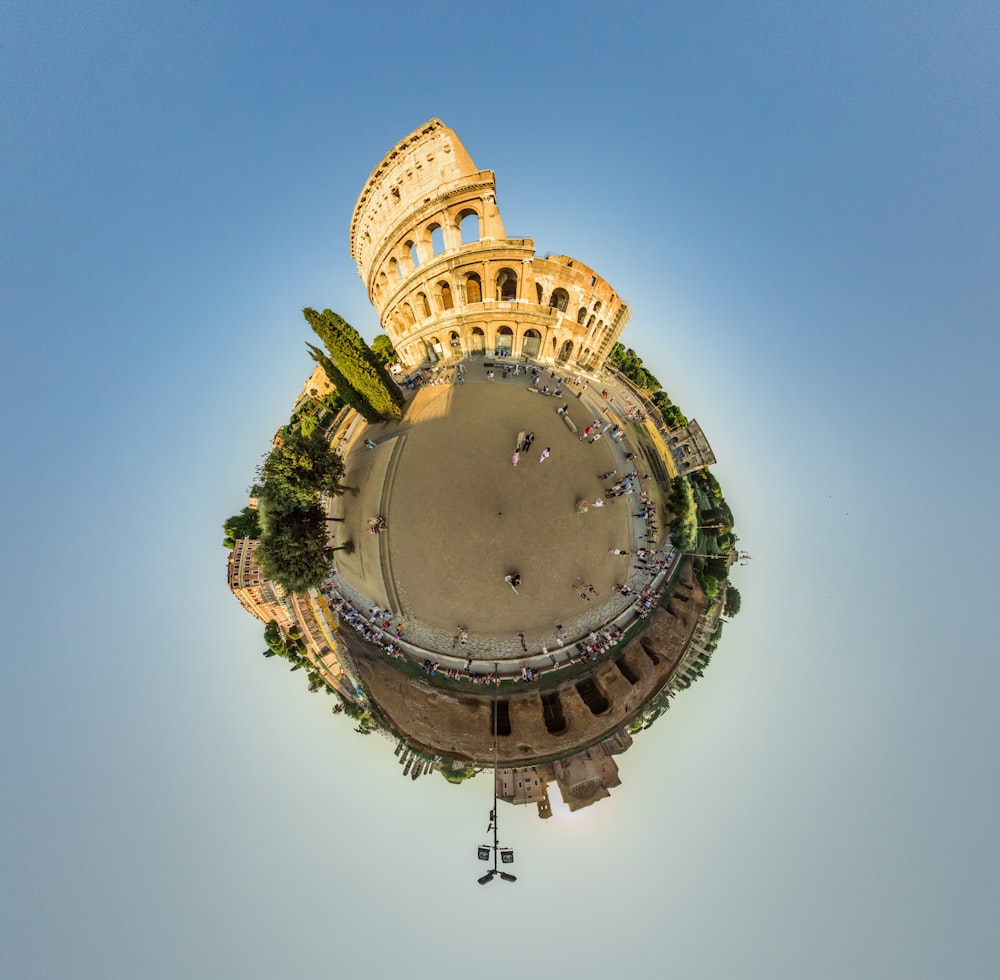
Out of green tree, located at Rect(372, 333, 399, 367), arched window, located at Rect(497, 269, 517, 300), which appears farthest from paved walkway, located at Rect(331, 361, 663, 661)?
green tree, located at Rect(372, 333, 399, 367)

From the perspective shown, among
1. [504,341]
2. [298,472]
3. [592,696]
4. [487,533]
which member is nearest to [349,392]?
[298,472]

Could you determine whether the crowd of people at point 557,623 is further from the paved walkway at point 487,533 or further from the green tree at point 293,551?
the green tree at point 293,551

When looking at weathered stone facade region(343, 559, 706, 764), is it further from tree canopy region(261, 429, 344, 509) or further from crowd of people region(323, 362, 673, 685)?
tree canopy region(261, 429, 344, 509)

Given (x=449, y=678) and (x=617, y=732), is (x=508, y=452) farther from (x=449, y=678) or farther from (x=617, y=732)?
(x=617, y=732)

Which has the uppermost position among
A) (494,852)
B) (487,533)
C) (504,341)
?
(504,341)

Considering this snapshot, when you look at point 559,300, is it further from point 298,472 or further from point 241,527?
point 241,527

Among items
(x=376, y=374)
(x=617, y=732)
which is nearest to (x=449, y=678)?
(x=617, y=732)
